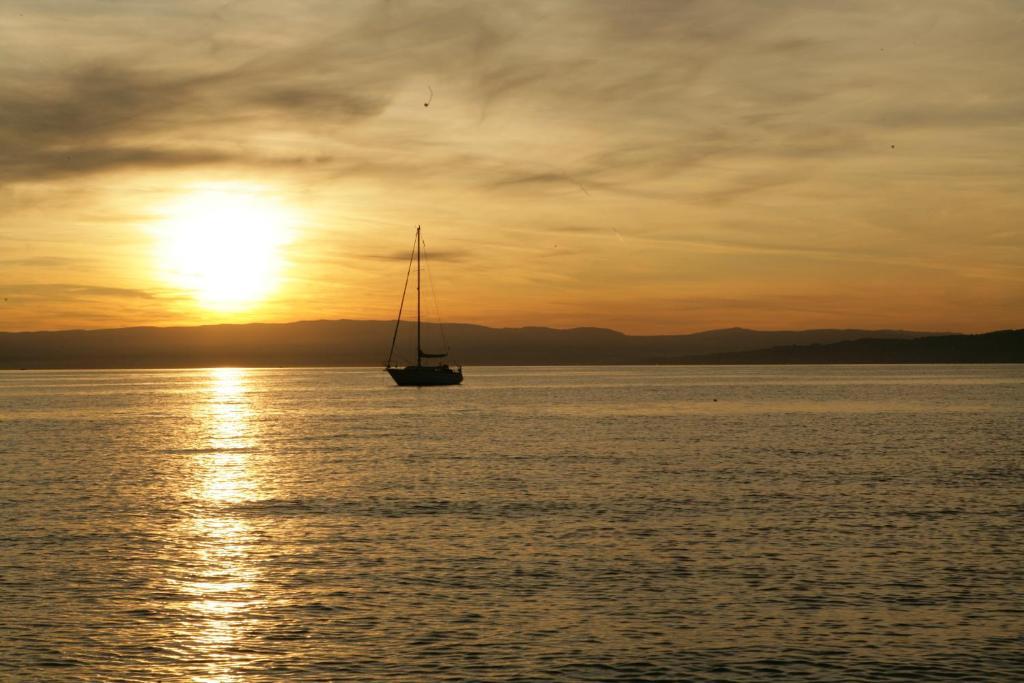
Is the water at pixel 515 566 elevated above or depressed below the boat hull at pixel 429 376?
below

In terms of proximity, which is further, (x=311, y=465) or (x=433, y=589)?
(x=311, y=465)

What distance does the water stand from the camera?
2297cm

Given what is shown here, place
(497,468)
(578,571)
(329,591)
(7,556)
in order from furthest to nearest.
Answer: (497,468), (7,556), (578,571), (329,591)

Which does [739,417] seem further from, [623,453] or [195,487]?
[195,487]

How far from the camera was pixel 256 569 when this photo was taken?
1291 inches

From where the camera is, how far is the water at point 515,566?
75.4 feet

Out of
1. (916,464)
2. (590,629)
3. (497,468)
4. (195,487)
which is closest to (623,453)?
(497,468)

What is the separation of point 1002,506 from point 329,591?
103 feet

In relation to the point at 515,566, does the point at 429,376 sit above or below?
above

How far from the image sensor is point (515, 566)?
32688 mm

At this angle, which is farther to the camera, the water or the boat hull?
the boat hull

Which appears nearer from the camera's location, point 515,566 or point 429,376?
point 515,566

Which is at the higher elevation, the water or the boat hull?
the boat hull

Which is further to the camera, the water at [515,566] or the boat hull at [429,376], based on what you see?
the boat hull at [429,376]
